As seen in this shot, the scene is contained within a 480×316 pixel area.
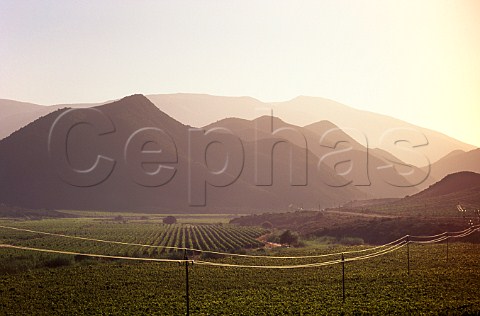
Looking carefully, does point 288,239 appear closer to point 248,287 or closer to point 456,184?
point 248,287

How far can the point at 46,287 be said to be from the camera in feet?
119

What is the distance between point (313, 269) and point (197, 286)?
12265 millimetres

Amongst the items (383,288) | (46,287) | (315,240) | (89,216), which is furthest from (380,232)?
(89,216)

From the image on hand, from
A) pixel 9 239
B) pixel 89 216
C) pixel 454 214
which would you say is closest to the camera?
pixel 9 239

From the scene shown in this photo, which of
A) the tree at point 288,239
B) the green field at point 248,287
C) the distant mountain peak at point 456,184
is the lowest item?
the tree at point 288,239

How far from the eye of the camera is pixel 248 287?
35594mm

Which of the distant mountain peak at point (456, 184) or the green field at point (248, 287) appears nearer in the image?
the green field at point (248, 287)

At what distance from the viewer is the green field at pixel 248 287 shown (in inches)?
1037

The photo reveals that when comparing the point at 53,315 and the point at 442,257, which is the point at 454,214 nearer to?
the point at 442,257

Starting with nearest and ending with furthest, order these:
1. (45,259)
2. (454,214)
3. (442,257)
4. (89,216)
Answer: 1. (442,257)
2. (45,259)
3. (454,214)
4. (89,216)

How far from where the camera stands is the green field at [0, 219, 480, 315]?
86.4ft

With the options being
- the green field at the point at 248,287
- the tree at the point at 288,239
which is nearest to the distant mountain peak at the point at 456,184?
the tree at the point at 288,239

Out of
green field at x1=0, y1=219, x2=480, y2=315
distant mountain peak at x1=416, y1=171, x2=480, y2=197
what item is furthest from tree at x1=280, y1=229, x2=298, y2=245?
distant mountain peak at x1=416, y1=171, x2=480, y2=197

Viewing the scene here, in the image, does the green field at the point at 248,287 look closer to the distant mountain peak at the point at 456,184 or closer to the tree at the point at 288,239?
the tree at the point at 288,239
